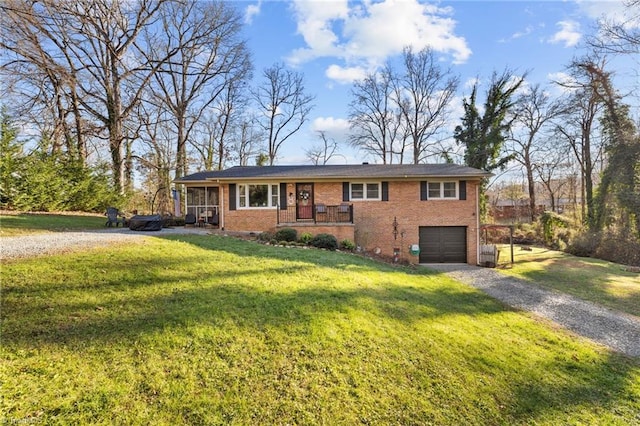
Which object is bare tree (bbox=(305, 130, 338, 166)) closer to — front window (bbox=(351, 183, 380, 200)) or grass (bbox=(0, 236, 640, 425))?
front window (bbox=(351, 183, 380, 200))

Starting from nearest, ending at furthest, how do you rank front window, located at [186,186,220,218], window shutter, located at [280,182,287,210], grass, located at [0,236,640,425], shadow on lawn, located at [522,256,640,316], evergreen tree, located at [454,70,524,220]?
grass, located at [0,236,640,425]
shadow on lawn, located at [522,256,640,316]
window shutter, located at [280,182,287,210]
front window, located at [186,186,220,218]
evergreen tree, located at [454,70,524,220]

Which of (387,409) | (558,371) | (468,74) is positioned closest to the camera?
(387,409)

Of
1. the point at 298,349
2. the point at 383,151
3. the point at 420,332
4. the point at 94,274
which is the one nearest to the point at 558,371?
the point at 420,332

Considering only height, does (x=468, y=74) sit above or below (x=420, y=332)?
above

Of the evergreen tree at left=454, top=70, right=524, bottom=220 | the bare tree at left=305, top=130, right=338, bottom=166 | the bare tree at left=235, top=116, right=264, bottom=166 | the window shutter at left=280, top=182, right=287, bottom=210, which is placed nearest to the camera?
the window shutter at left=280, top=182, right=287, bottom=210

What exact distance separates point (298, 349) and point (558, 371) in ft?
13.6

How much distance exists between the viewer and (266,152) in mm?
30203

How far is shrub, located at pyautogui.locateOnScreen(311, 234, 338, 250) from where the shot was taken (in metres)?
12.2

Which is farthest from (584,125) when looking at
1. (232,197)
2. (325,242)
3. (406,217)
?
(232,197)

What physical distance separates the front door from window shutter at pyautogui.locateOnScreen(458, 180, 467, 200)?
716 centimetres

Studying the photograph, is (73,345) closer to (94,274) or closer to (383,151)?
(94,274)

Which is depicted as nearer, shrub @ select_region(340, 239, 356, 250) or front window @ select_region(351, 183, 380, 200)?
shrub @ select_region(340, 239, 356, 250)

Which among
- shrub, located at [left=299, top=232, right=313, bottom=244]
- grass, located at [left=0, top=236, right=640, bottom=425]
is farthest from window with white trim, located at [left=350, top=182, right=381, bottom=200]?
grass, located at [left=0, top=236, right=640, bottom=425]

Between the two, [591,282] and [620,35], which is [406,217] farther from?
[620,35]
